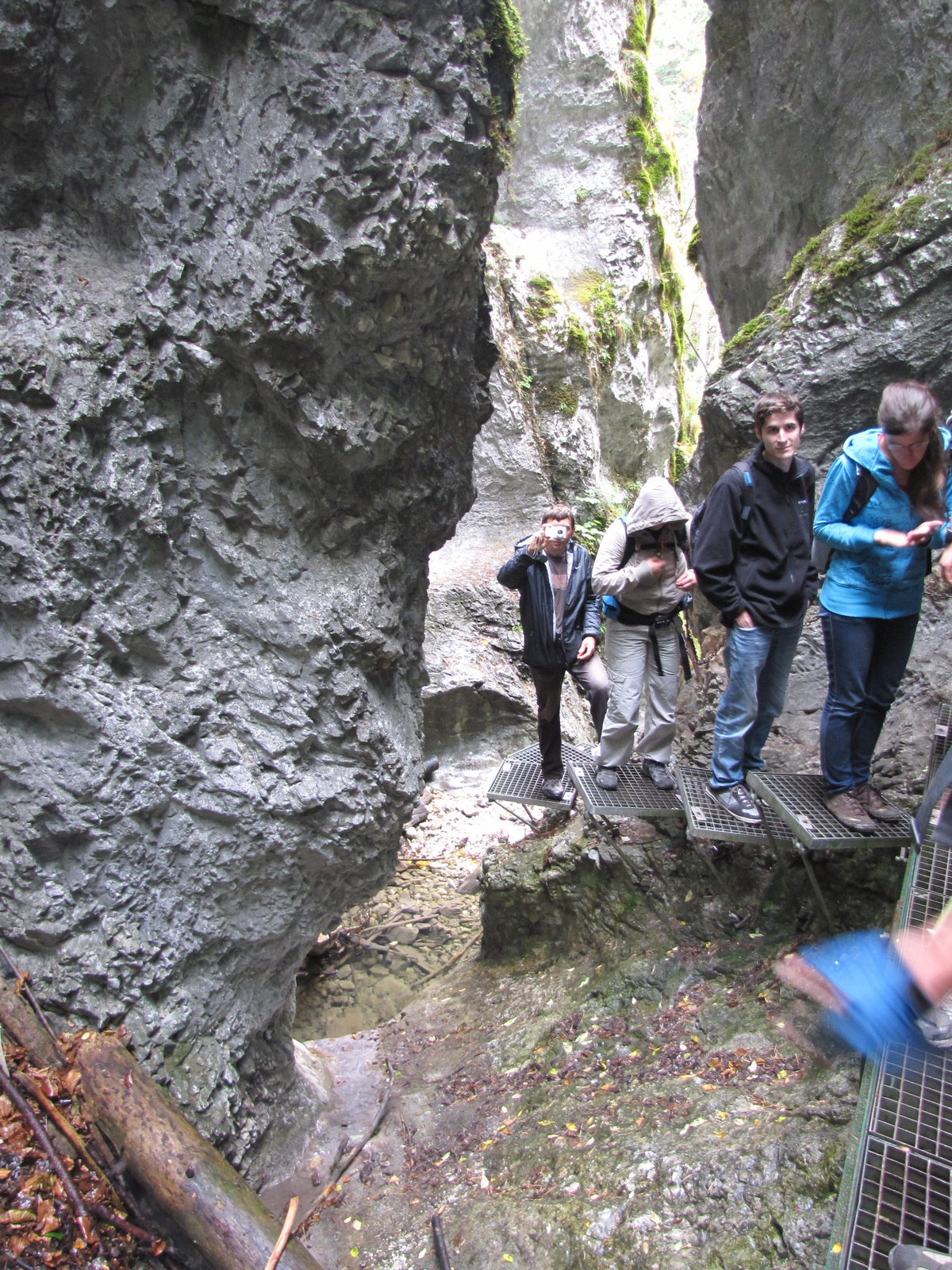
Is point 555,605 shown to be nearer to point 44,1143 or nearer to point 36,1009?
point 36,1009

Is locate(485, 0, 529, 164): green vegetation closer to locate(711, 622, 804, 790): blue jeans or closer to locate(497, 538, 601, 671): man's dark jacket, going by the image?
locate(497, 538, 601, 671): man's dark jacket

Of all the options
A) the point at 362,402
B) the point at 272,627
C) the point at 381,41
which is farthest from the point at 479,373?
the point at 272,627

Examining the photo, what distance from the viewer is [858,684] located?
3297mm

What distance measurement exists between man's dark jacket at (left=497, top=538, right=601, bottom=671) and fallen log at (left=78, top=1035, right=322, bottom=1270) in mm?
3037

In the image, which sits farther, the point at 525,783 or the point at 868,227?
the point at 868,227

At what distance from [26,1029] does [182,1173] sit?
0.72 meters

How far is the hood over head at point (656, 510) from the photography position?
164 inches

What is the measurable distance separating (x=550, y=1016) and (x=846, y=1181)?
8.42ft

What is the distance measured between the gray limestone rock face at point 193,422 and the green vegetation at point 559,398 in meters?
9.29

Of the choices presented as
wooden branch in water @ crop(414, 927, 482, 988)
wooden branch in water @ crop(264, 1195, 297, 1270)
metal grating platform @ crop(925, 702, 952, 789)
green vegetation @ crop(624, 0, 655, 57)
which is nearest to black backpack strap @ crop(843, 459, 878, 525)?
metal grating platform @ crop(925, 702, 952, 789)

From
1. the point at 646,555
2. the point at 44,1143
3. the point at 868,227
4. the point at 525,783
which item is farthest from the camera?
the point at 868,227

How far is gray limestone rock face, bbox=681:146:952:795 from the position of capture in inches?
192

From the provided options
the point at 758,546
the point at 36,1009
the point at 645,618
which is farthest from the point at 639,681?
the point at 36,1009

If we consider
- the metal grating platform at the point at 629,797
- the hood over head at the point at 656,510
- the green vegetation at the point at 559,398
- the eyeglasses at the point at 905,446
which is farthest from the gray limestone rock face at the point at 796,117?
the metal grating platform at the point at 629,797
